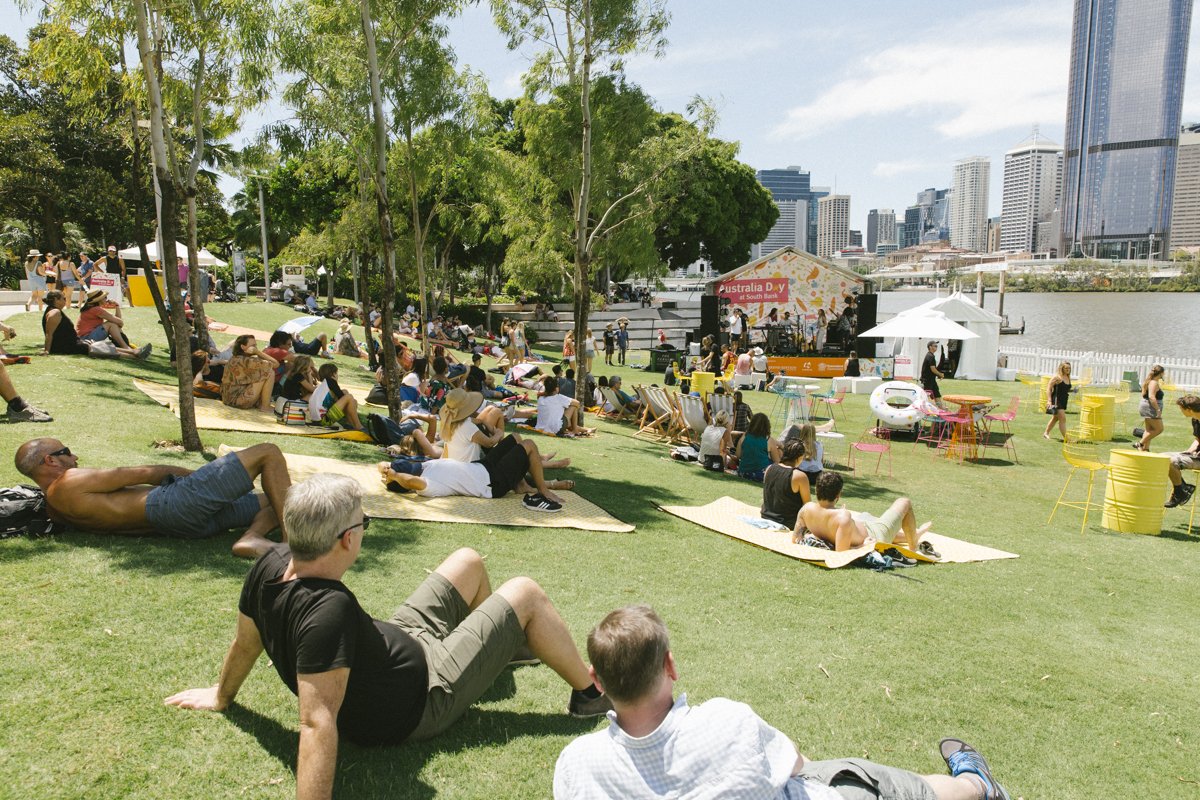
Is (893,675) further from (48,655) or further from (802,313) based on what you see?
(802,313)

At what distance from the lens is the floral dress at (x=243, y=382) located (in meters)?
9.96

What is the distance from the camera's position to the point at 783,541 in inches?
253

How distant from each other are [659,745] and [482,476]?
501cm

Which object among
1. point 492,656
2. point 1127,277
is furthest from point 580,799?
point 1127,277

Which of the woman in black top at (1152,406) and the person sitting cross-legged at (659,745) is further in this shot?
the woman in black top at (1152,406)

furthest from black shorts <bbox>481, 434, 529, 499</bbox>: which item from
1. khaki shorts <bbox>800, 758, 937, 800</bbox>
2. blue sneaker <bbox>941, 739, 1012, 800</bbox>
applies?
khaki shorts <bbox>800, 758, 937, 800</bbox>

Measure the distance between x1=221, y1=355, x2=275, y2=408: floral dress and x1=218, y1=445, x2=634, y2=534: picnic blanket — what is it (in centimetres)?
282

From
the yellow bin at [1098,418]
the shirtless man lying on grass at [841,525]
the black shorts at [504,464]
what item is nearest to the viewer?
the shirtless man lying on grass at [841,525]

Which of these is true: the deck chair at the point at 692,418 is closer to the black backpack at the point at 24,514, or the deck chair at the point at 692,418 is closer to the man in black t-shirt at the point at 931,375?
the man in black t-shirt at the point at 931,375

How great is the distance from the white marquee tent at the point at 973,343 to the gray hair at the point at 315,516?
24.2 meters

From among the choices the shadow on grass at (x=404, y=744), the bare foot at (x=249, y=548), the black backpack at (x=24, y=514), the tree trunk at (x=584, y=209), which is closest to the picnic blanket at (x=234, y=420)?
the black backpack at (x=24, y=514)

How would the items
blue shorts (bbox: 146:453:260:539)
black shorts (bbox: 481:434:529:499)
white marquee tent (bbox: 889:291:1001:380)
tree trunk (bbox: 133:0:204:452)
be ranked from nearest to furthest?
blue shorts (bbox: 146:453:260:539)
tree trunk (bbox: 133:0:204:452)
black shorts (bbox: 481:434:529:499)
white marquee tent (bbox: 889:291:1001:380)

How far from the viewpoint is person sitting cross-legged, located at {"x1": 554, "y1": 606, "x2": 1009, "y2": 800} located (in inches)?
81.9

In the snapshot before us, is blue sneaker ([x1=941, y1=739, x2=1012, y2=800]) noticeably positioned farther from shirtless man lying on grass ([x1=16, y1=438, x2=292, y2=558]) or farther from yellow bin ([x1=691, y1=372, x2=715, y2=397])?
yellow bin ([x1=691, y1=372, x2=715, y2=397])
